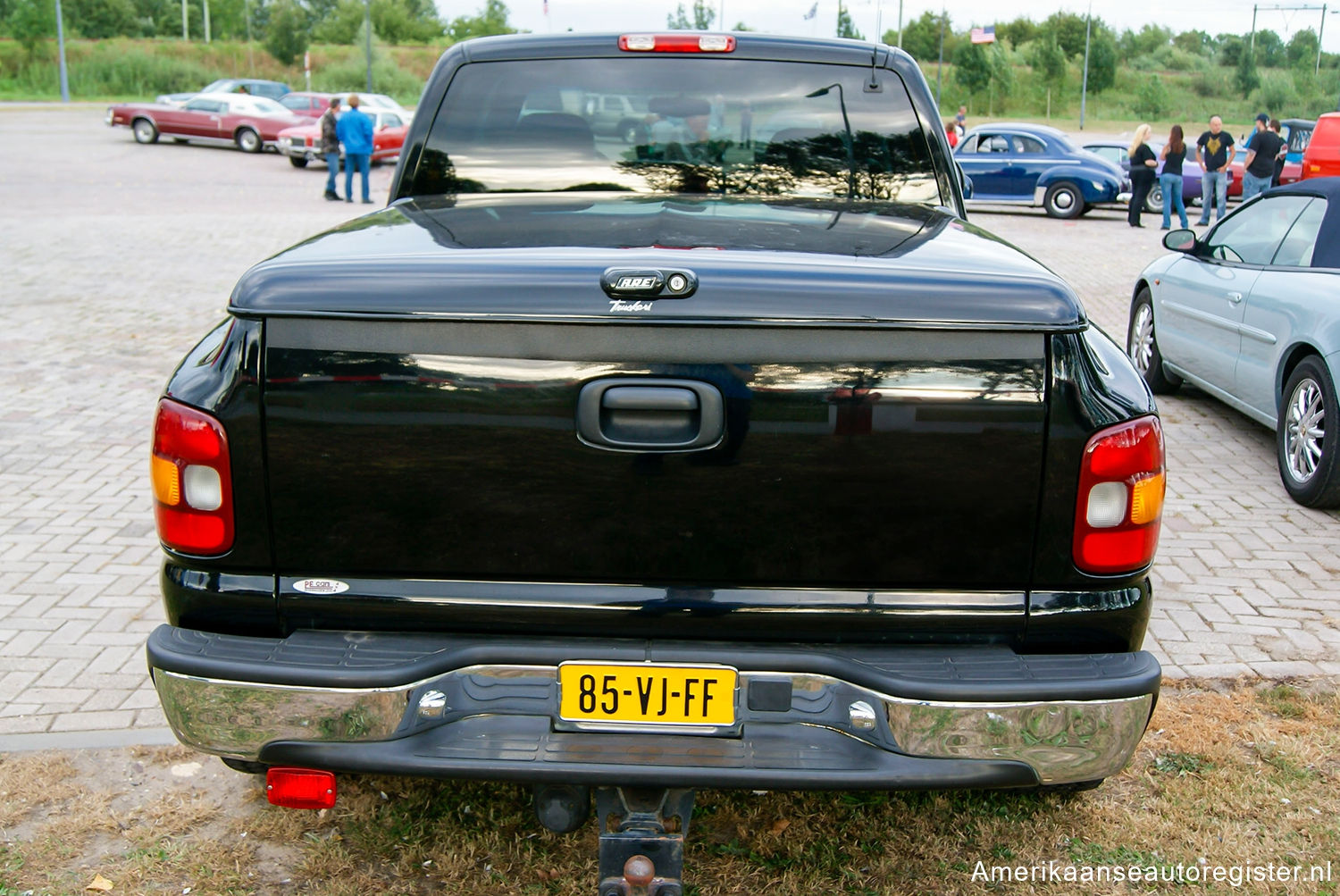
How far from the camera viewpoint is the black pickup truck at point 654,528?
239 cm

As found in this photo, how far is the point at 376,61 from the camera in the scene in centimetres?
6219

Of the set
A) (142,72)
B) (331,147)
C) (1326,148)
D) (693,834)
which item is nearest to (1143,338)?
(693,834)

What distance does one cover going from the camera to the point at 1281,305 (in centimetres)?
641

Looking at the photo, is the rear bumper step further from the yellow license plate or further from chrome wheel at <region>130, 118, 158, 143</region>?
chrome wheel at <region>130, 118, 158, 143</region>

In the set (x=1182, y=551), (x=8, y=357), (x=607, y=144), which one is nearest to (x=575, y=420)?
(x=607, y=144)

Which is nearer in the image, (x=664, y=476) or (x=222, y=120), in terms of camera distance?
(x=664, y=476)

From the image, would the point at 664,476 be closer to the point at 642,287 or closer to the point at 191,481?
the point at 642,287

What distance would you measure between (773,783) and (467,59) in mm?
2738

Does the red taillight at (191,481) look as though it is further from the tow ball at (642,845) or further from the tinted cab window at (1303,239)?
the tinted cab window at (1303,239)

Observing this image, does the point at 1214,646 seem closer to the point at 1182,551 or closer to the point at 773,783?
the point at 1182,551

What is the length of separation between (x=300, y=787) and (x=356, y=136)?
1840cm

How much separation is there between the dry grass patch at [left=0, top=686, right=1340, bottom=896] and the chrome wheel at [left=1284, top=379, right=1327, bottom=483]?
281cm

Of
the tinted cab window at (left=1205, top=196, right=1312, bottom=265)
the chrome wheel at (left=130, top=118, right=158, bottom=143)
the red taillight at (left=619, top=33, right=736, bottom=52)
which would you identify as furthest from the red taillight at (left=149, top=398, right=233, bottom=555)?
the chrome wheel at (left=130, top=118, right=158, bottom=143)

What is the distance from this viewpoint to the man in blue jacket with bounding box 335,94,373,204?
1927 centimetres
